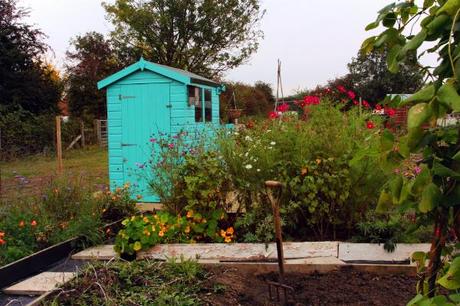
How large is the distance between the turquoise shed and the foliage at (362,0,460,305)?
6433 millimetres

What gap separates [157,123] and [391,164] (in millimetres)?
6665

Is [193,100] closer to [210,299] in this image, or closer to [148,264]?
[148,264]

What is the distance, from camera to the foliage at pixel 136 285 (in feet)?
9.59

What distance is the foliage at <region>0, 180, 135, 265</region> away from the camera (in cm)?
432

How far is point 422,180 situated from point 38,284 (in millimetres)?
3212

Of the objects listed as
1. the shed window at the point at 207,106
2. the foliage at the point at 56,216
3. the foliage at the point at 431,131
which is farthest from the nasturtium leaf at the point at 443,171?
the shed window at the point at 207,106

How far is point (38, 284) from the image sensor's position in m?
3.46

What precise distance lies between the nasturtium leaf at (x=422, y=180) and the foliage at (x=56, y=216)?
12.3 feet

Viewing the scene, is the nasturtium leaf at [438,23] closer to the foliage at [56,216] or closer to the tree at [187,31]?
the foliage at [56,216]

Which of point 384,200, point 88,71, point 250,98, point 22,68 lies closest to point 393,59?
point 384,200

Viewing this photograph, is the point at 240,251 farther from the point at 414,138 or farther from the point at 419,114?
the point at 419,114

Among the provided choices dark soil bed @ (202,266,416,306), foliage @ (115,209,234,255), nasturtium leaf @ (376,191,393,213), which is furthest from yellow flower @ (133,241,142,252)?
nasturtium leaf @ (376,191,393,213)

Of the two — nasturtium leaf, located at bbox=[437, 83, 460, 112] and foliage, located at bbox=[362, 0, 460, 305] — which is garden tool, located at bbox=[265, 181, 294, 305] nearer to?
foliage, located at bbox=[362, 0, 460, 305]

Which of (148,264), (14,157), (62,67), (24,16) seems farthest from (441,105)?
(62,67)
